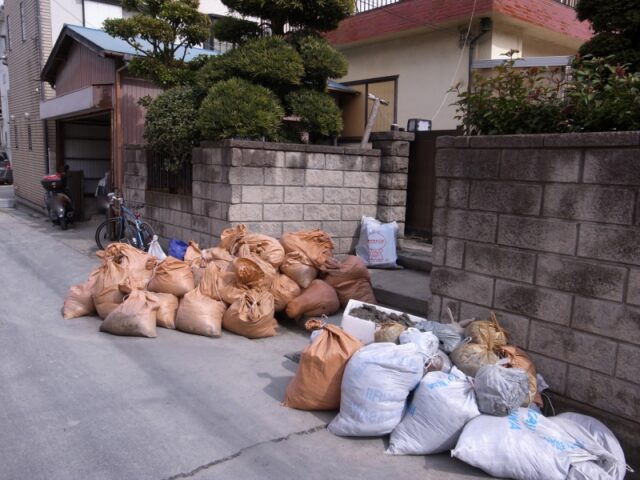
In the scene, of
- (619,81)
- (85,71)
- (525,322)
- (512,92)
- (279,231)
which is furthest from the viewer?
(85,71)

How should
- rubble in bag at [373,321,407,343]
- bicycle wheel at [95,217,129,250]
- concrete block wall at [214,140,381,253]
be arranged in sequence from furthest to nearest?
bicycle wheel at [95,217,129,250] < concrete block wall at [214,140,381,253] < rubble in bag at [373,321,407,343]

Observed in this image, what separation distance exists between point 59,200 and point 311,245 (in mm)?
8107

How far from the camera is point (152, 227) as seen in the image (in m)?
9.36

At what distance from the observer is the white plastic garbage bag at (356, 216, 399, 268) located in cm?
717

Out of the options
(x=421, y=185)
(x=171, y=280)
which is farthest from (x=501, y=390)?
(x=421, y=185)

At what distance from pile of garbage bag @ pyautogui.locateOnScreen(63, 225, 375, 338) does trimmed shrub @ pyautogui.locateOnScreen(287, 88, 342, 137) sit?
2.16 metres

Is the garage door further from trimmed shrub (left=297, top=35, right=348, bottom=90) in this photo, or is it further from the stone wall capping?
the stone wall capping

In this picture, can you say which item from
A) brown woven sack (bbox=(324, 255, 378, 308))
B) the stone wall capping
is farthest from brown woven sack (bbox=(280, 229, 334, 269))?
the stone wall capping

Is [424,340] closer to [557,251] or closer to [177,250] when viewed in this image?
[557,251]

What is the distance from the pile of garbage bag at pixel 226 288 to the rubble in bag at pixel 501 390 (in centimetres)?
Result: 250

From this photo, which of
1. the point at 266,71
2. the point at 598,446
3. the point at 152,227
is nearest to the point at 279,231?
the point at 266,71

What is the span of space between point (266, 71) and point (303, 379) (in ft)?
16.2

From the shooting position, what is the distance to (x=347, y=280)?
19.3 ft

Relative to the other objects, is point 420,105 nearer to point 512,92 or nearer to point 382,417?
point 512,92
